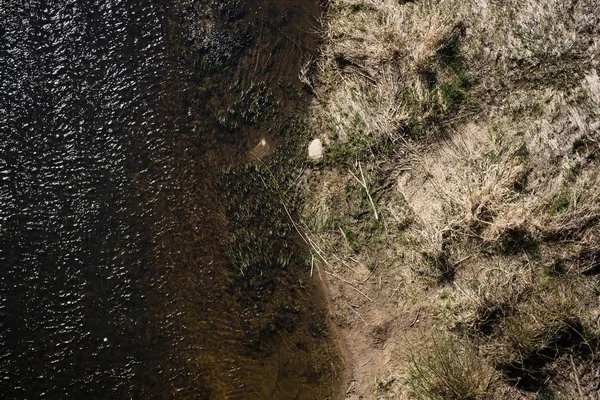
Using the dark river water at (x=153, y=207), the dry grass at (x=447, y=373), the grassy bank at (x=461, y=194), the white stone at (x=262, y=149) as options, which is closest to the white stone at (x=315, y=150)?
the grassy bank at (x=461, y=194)

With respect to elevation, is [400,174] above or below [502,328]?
above

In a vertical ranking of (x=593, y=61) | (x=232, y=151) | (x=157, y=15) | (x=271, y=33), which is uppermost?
(x=157, y=15)

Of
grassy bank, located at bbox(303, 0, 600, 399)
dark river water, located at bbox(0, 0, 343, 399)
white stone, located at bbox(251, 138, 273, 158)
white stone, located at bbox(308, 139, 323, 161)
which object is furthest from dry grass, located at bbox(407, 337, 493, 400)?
white stone, located at bbox(251, 138, 273, 158)

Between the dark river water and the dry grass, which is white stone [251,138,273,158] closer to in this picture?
the dark river water

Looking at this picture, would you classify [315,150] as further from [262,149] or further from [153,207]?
[153,207]

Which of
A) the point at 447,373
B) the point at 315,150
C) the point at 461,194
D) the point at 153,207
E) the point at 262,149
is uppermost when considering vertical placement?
the point at 153,207

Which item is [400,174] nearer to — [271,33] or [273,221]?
[273,221]

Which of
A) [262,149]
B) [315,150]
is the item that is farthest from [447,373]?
[262,149]

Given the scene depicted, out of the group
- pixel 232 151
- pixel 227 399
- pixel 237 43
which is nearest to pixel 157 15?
pixel 237 43
